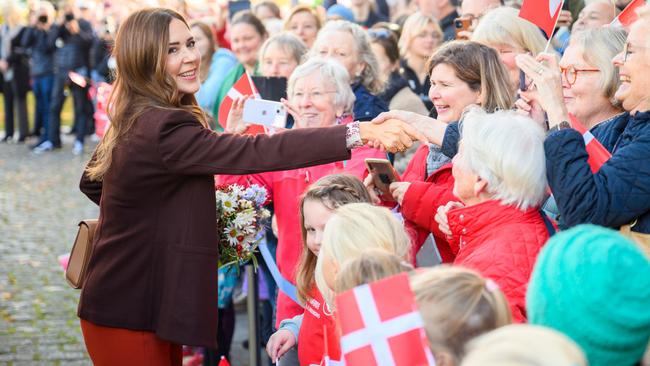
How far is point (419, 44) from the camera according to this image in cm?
778

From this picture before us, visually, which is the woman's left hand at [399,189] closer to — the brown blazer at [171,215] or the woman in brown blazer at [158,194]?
the woman in brown blazer at [158,194]

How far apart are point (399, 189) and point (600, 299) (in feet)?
6.44

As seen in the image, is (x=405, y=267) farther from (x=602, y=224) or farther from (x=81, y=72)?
(x=81, y=72)

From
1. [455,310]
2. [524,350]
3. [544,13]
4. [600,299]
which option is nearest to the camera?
[524,350]

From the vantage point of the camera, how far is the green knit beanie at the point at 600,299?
2273 mm

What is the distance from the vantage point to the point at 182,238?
147 inches

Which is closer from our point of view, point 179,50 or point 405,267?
point 405,267

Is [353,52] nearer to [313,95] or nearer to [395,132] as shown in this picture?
[313,95]

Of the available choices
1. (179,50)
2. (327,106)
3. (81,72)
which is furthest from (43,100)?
(179,50)

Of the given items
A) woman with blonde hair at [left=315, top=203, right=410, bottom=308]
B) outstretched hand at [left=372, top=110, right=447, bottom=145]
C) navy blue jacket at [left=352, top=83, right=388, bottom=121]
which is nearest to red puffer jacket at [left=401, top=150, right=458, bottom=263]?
outstretched hand at [left=372, top=110, right=447, bottom=145]

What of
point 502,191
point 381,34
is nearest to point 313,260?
point 502,191

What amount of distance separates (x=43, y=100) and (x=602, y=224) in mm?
15980

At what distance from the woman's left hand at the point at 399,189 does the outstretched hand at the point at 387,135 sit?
39 cm

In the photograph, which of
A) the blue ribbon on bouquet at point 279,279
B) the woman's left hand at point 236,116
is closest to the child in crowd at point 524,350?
the blue ribbon on bouquet at point 279,279
